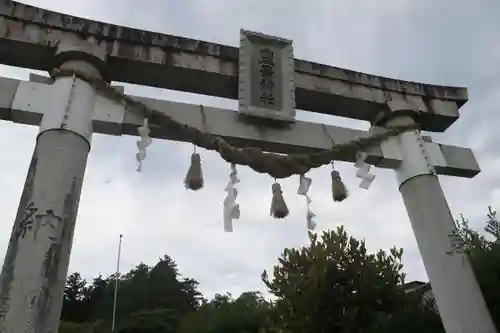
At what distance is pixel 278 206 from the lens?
436cm

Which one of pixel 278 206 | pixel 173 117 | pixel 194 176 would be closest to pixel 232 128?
pixel 173 117

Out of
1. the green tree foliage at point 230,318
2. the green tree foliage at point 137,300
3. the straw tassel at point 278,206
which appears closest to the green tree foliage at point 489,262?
the straw tassel at point 278,206

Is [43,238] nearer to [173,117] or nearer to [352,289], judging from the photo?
[173,117]

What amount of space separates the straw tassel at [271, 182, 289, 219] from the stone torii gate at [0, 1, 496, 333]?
0.56 m

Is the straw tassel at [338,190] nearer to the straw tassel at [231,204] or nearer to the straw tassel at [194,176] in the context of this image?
the straw tassel at [231,204]

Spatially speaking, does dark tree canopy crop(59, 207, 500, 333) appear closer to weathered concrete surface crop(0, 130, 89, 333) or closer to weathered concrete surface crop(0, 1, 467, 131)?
weathered concrete surface crop(0, 1, 467, 131)

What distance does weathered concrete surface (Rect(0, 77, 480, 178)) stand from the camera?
13.0ft

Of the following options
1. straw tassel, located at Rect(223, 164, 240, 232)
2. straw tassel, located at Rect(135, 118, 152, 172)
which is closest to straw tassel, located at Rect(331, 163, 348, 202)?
straw tassel, located at Rect(223, 164, 240, 232)

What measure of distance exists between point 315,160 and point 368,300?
6456 millimetres

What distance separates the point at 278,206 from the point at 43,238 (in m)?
2.01

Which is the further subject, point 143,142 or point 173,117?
point 173,117

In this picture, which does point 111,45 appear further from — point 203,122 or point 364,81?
point 364,81

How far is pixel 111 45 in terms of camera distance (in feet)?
14.8

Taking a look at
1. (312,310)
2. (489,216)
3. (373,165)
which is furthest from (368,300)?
(373,165)
